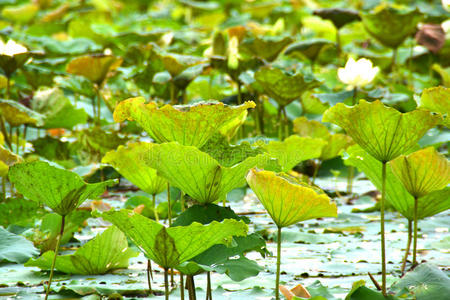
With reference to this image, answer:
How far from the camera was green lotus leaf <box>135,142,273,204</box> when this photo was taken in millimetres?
1014

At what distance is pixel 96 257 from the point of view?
52.2 inches

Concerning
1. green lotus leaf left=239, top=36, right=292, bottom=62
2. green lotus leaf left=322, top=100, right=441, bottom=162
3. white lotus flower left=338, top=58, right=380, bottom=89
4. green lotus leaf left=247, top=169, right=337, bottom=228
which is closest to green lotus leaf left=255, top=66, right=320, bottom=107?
white lotus flower left=338, top=58, right=380, bottom=89

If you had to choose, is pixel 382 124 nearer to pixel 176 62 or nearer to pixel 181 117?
pixel 181 117

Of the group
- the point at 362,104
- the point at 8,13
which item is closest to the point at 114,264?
the point at 362,104

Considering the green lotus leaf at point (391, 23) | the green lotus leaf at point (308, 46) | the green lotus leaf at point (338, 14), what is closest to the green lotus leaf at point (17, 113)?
the green lotus leaf at point (308, 46)

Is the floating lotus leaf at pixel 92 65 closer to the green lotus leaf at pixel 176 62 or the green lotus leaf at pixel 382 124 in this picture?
the green lotus leaf at pixel 176 62

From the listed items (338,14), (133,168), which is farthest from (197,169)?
(338,14)

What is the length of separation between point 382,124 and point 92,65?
1503 millimetres

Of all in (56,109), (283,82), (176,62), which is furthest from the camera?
(56,109)

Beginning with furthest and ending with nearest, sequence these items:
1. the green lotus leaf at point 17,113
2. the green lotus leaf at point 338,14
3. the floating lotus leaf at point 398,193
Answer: the green lotus leaf at point 338,14
the green lotus leaf at point 17,113
the floating lotus leaf at point 398,193

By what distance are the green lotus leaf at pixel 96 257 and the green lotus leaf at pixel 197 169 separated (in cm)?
28

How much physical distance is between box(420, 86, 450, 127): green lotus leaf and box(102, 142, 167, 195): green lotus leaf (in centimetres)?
55

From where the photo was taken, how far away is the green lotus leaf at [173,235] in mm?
957

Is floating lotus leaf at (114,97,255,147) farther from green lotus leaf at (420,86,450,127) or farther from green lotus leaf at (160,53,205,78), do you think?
green lotus leaf at (160,53,205,78)
